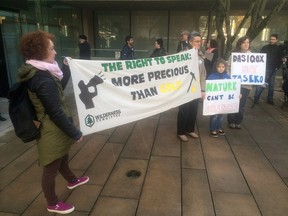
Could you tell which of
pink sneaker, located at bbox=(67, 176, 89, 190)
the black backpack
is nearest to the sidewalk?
pink sneaker, located at bbox=(67, 176, 89, 190)

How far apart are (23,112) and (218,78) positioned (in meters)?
3.60

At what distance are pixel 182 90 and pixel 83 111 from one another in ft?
6.14

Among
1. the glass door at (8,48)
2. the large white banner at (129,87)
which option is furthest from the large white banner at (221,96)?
the glass door at (8,48)

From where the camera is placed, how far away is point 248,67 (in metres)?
5.61

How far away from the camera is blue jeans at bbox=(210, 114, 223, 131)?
202 inches

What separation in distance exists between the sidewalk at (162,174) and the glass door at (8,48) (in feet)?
8.01

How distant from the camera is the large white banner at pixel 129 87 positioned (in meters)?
3.59

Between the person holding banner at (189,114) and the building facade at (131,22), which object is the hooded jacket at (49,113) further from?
the building facade at (131,22)

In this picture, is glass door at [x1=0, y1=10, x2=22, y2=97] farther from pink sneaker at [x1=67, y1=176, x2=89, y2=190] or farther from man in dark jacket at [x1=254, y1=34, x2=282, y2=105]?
man in dark jacket at [x1=254, y1=34, x2=282, y2=105]

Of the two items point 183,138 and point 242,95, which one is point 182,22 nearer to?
point 242,95

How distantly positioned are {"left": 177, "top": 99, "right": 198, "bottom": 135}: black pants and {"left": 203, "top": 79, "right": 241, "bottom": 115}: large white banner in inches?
8.7

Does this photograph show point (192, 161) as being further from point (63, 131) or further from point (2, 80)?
point (2, 80)

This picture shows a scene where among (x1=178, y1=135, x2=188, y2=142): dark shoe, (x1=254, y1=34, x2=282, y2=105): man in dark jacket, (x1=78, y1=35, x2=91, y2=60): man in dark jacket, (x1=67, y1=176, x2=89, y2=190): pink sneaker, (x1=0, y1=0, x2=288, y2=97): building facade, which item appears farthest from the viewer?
(x1=0, y1=0, x2=288, y2=97): building facade

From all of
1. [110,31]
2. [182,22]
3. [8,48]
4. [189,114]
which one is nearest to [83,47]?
[8,48]
